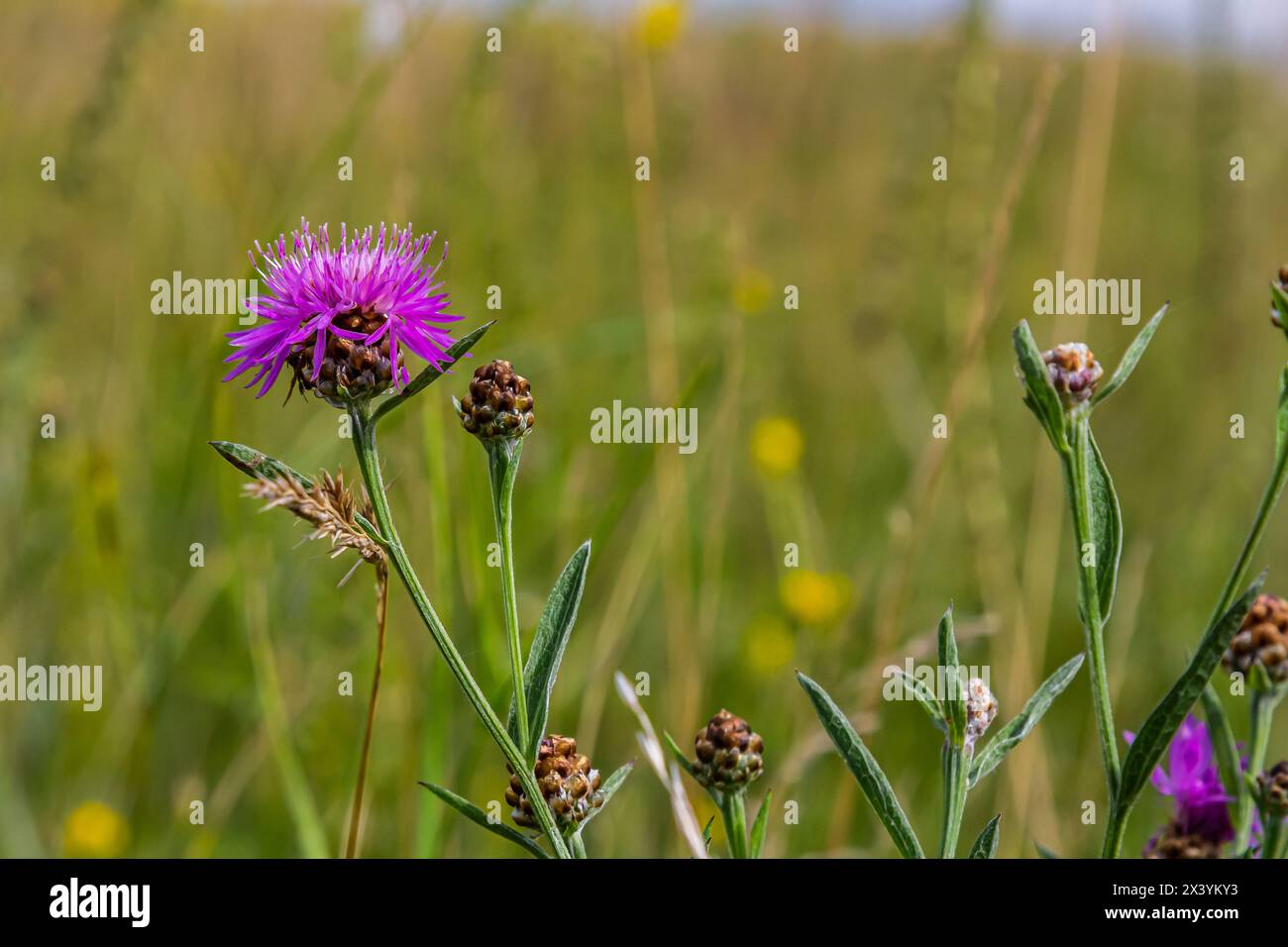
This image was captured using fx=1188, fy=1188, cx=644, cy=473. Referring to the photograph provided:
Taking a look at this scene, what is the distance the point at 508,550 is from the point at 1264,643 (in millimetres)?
622

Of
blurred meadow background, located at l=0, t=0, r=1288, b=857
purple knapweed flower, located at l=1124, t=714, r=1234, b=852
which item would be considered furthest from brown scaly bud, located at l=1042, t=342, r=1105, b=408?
blurred meadow background, located at l=0, t=0, r=1288, b=857

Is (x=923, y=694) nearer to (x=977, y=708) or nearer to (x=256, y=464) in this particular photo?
(x=977, y=708)

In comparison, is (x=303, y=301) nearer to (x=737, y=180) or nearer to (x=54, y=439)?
(x=54, y=439)

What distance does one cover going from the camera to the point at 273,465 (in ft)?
2.51

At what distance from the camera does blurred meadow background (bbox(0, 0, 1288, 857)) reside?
80.8 inches

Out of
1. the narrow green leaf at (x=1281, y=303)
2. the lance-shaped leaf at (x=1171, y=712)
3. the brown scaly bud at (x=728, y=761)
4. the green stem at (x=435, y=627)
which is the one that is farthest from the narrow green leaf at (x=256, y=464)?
the narrow green leaf at (x=1281, y=303)

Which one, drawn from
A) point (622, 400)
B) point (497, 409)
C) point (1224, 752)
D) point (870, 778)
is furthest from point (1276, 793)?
point (622, 400)

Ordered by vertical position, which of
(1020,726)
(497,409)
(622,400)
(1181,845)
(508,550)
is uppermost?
(622,400)

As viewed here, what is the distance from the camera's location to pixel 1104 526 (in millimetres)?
868

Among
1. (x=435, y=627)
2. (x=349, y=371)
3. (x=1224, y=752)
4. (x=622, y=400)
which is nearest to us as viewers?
(x=435, y=627)

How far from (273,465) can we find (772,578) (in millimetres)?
2485

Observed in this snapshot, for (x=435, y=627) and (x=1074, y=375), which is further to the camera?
(x=1074, y=375)

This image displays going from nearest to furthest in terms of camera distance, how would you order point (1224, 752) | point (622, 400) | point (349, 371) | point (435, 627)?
point (435, 627) < point (349, 371) < point (1224, 752) < point (622, 400)
